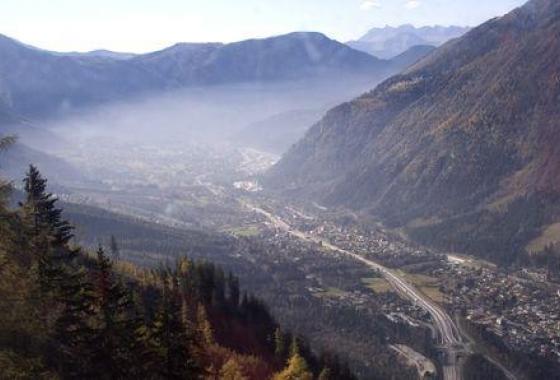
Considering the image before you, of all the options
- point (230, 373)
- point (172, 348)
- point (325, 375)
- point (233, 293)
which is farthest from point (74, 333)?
point (233, 293)

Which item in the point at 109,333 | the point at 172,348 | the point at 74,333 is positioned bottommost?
the point at 172,348

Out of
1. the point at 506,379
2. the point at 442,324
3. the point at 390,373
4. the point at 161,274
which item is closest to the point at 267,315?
the point at 161,274

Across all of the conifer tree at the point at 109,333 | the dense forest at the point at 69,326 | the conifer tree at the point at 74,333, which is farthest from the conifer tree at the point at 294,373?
the conifer tree at the point at 109,333

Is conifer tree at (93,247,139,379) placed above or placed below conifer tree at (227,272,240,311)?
above

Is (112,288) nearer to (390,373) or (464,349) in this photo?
(390,373)

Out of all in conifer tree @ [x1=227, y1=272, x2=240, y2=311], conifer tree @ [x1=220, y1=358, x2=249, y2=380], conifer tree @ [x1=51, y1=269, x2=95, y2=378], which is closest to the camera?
conifer tree @ [x1=51, y1=269, x2=95, y2=378]

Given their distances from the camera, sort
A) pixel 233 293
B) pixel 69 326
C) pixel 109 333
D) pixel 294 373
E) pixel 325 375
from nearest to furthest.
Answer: pixel 109 333 → pixel 69 326 → pixel 294 373 → pixel 325 375 → pixel 233 293

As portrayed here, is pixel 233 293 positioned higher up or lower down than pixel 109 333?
lower down

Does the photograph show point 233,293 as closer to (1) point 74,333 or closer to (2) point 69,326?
(2) point 69,326

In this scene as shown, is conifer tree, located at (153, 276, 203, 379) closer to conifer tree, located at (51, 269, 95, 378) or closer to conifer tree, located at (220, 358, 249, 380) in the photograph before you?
conifer tree, located at (51, 269, 95, 378)

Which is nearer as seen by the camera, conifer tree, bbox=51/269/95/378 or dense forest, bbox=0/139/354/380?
dense forest, bbox=0/139/354/380

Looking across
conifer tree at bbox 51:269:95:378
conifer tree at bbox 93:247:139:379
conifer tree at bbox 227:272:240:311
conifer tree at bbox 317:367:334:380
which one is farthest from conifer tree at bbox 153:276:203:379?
conifer tree at bbox 227:272:240:311
